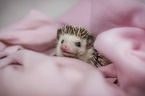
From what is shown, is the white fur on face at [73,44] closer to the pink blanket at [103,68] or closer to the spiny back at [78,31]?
the spiny back at [78,31]

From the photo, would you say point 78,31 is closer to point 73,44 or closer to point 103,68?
point 73,44

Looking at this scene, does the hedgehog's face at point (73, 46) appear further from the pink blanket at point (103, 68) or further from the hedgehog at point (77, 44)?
the pink blanket at point (103, 68)

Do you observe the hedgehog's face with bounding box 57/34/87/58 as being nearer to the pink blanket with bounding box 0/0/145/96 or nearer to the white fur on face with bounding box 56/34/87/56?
the white fur on face with bounding box 56/34/87/56

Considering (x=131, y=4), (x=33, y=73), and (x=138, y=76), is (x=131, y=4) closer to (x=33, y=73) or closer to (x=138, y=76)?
(x=138, y=76)

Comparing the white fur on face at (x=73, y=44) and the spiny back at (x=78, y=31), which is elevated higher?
the spiny back at (x=78, y=31)

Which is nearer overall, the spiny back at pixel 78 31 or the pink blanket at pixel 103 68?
the pink blanket at pixel 103 68

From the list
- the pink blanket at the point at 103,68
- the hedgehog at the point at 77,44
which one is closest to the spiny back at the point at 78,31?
the hedgehog at the point at 77,44

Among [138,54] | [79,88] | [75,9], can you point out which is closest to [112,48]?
[138,54]

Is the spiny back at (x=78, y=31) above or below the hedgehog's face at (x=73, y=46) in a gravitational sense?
above

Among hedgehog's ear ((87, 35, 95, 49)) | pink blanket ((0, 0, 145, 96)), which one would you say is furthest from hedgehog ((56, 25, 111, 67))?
pink blanket ((0, 0, 145, 96))
